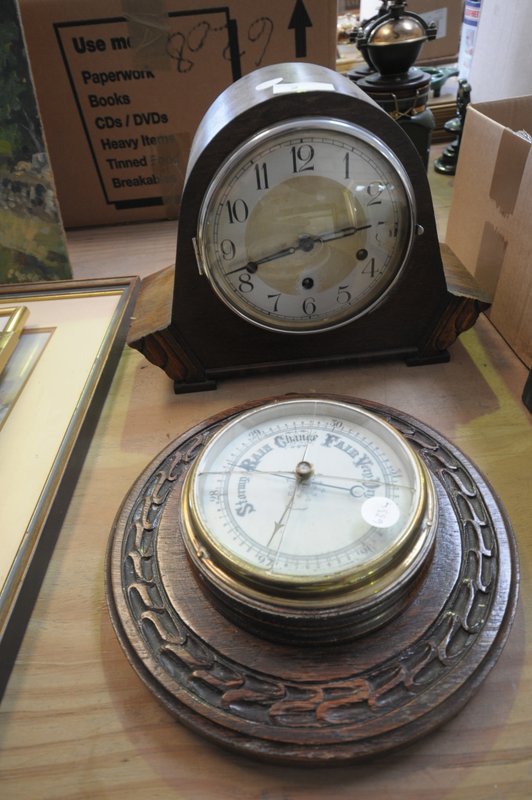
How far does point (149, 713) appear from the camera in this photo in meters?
0.63

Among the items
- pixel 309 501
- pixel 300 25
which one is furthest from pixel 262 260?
pixel 300 25

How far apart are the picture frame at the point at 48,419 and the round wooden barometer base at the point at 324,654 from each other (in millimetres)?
132

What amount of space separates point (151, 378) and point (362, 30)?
0.93m

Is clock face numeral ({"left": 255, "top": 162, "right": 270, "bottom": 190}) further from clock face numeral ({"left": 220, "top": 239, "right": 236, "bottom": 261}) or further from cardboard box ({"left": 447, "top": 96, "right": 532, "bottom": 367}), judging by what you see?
cardboard box ({"left": 447, "top": 96, "right": 532, "bottom": 367})

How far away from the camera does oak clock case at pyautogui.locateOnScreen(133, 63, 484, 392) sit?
812 millimetres

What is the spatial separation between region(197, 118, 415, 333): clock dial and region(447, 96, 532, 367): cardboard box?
24 centimetres

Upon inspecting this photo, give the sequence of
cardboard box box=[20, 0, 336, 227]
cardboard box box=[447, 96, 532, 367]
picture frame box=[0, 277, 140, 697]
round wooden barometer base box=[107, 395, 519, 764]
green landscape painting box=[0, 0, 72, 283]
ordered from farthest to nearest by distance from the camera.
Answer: cardboard box box=[20, 0, 336, 227]
green landscape painting box=[0, 0, 72, 283]
cardboard box box=[447, 96, 532, 367]
picture frame box=[0, 277, 140, 697]
round wooden barometer base box=[107, 395, 519, 764]

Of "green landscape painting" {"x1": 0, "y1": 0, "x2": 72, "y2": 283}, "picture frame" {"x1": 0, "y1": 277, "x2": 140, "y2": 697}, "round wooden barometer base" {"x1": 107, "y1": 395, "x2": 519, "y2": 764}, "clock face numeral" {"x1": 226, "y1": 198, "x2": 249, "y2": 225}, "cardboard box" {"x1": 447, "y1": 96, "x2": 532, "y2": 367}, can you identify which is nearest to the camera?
"round wooden barometer base" {"x1": 107, "y1": 395, "x2": 519, "y2": 764}

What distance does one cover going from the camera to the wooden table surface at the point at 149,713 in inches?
22.5

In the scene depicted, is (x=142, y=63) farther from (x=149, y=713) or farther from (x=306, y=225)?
A: (x=149, y=713)

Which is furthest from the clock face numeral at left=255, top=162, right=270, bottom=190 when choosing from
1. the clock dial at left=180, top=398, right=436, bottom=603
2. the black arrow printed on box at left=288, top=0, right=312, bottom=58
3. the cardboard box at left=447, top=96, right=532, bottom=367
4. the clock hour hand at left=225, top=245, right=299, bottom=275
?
the black arrow printed on box at left=288, top=0, right=312, bottom=58

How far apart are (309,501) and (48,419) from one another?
0.56 meters

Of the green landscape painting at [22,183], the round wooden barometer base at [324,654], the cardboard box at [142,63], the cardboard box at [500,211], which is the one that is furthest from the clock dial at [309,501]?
the cardboard box at [142,63]

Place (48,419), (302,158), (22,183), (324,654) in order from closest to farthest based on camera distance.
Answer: (324,654), (302,158), (48,419), (22,183)
